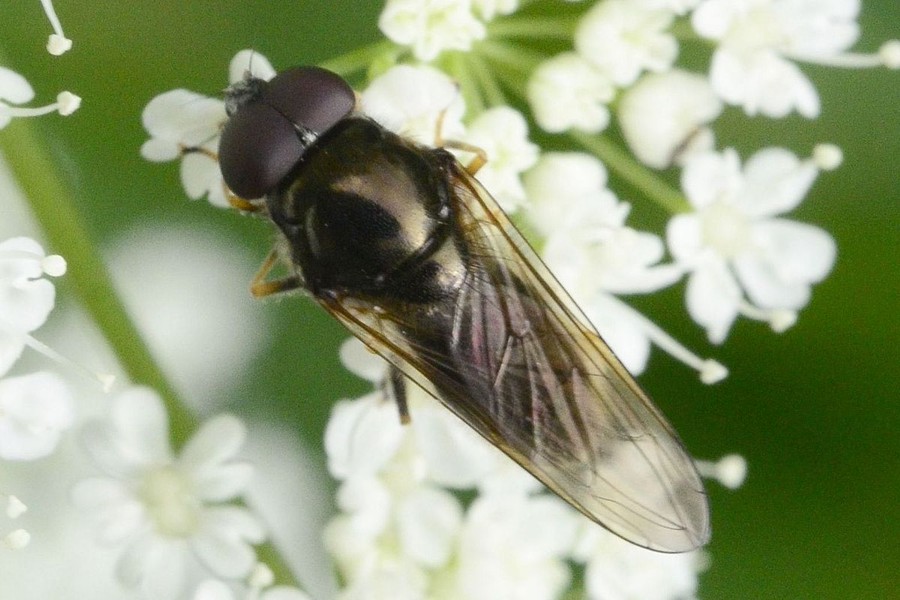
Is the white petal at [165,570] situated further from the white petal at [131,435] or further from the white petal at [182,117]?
the white petal at [182,117]

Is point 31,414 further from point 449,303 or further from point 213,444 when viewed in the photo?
point 449,303

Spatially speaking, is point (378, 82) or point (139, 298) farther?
point (139, 298)

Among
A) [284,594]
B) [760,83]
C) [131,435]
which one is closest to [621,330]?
[760,83]

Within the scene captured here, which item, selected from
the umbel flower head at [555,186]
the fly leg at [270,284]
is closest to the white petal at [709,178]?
the umbel flower head at [555,186]

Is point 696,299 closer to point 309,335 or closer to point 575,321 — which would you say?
point 575,321

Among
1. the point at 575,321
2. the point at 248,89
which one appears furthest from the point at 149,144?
the point at 575,321

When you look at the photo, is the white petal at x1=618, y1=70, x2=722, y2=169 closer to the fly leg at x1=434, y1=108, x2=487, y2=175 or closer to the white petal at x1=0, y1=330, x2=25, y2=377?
the fly leg at x1=434, y1=108, x2=487, y2=175

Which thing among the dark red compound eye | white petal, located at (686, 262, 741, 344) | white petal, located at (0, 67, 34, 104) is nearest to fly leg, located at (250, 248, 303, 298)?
the dark red compound eye
